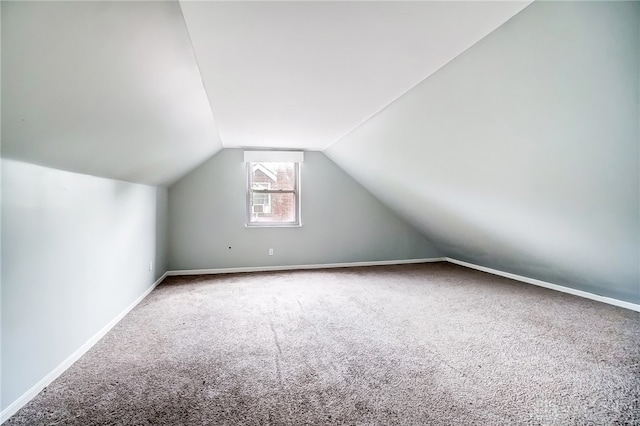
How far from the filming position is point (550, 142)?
1950 millimetres

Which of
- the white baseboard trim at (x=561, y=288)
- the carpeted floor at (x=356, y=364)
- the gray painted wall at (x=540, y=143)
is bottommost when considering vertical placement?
the carpeted floor at (x=356, y=364)

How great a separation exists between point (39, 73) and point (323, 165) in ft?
13.1

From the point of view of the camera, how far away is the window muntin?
4.86m

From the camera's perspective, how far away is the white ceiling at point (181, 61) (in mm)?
1152

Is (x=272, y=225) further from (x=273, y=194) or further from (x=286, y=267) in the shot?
(x=286, y=267)

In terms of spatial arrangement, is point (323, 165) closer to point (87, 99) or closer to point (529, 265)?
point (529, 265)

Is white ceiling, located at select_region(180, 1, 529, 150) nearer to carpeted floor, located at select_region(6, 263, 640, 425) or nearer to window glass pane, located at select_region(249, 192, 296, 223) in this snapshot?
carpeted floor, located at select_region(6, 263, 640, 425)

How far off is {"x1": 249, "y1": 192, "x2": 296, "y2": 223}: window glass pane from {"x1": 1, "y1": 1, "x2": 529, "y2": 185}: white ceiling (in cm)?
241

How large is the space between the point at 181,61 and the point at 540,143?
230 cm

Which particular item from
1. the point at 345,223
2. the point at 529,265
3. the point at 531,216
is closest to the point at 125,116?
the point at 531,216

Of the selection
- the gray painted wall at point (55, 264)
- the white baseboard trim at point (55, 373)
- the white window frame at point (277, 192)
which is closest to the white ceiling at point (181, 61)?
the gray painted wall at point (55, 264)

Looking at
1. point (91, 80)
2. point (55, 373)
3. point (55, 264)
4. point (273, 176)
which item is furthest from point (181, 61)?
point (273, 176)

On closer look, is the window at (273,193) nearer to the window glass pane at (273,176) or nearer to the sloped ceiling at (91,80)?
the window glass pane at (273,176)

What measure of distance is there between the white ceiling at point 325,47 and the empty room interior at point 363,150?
0.01 metres
